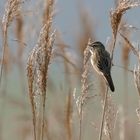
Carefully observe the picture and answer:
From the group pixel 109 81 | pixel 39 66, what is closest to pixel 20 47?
pixel 109 81

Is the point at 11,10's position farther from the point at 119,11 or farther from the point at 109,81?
the point at 109,81

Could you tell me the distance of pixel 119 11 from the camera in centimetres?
363

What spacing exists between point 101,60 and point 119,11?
82cm

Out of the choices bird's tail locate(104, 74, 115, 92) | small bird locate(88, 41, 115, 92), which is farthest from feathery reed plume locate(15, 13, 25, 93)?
bird's tail locate(104, 74, 115, 92)

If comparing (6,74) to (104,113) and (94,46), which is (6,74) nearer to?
Answer: (94,46)

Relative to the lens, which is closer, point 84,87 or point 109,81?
point 84,87

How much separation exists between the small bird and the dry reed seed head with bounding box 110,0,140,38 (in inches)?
16.8

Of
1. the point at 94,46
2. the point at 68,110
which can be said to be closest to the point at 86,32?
the point at 94,46

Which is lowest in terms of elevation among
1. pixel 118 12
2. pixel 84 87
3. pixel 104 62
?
pixel 84 87

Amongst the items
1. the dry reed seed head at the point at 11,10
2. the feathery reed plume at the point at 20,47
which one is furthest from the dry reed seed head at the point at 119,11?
the feathery reed plume at the point at 20,47

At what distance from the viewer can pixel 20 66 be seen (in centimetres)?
552

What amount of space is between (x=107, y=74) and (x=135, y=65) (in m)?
0.51

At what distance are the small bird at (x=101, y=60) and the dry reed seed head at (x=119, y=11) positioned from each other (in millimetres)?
427

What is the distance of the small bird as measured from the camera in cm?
416
